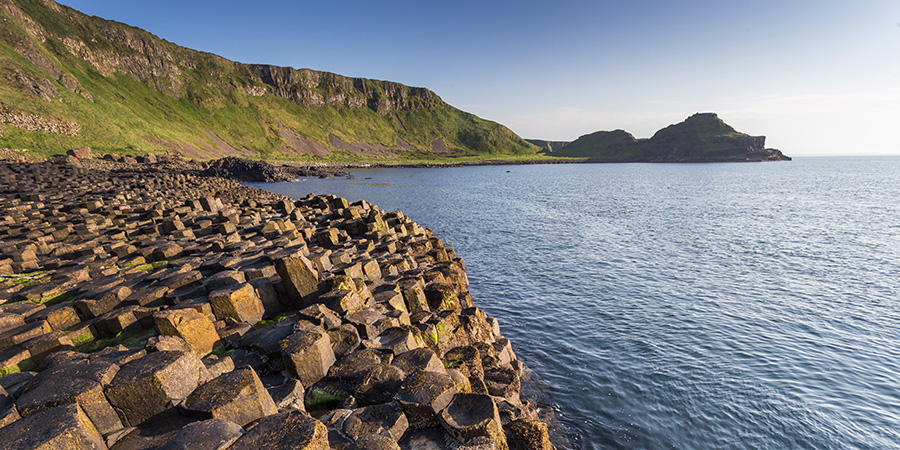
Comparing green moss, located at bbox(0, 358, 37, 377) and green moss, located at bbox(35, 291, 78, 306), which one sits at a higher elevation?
green moss, located at bbox(35, 291, 78, 306)

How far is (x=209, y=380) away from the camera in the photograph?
6.44 metres

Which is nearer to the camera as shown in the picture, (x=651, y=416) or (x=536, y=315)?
(x=651, y=416)

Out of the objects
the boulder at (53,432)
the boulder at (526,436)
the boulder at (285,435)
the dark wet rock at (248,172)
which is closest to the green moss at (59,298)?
the boulder at (53,432)

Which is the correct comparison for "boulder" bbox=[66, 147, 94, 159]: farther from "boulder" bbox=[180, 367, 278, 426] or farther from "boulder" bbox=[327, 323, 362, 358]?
"boulder" bbox=[180, 367, 278, 426]

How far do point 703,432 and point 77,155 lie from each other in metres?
96.1

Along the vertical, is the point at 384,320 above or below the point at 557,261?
above

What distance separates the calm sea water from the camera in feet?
36.6

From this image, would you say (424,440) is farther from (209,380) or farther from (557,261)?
(557,261)

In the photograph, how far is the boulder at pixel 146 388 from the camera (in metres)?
5.71

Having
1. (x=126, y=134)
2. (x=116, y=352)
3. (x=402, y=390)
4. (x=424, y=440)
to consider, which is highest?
(x=126, y=134)

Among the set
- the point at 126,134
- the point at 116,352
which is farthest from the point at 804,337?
the point at 126,134

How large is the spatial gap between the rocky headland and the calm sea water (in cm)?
319

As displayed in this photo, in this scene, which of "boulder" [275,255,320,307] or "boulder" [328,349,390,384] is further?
"boulder" [275,255,320,307]

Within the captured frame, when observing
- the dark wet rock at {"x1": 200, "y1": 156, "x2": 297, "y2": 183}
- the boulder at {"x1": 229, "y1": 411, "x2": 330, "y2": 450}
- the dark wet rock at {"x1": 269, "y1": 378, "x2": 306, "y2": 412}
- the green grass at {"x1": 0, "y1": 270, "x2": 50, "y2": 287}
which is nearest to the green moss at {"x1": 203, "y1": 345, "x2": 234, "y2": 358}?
the dark wet rock at {"x1": 269, "y1": 378, "x2": 306, "y2": 412}
